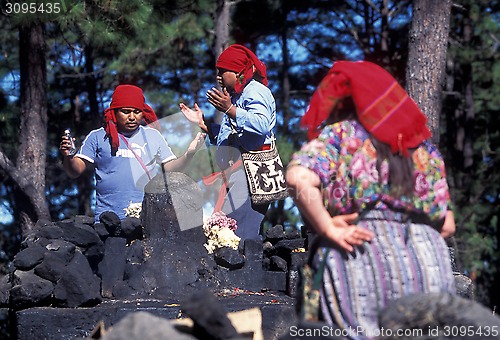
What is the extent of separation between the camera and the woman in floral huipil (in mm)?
3314

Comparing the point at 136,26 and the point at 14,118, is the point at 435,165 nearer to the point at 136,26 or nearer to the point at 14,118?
the point at 136,26

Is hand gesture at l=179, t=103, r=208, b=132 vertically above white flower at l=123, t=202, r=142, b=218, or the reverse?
hand gesture at l=179, t=103, r=208, b=132

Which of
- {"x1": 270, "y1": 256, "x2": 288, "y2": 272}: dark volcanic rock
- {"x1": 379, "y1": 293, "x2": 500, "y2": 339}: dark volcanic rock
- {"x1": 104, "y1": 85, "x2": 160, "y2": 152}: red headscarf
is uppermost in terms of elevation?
{"x1": 104, "y1": 85, "x2": 160, "y2": 152}: red headscarf

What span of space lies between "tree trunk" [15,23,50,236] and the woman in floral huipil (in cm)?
640

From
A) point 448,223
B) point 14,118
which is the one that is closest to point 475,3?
point 14,118

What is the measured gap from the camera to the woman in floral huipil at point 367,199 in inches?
130

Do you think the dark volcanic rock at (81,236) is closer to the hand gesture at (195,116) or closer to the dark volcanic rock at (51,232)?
the dark volcanic rock at (51,232)

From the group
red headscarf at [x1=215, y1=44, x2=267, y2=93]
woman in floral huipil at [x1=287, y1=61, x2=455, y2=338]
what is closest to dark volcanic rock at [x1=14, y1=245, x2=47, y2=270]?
red headscarf at [x1=215, y1=44, x2=267, y2=93]

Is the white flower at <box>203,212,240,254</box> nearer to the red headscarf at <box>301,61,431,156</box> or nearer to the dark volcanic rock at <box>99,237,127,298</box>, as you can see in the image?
the dark volcanic rock at <box>99,237,127,298</box>

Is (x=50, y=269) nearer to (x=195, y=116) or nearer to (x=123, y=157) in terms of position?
(x=123, y=157)

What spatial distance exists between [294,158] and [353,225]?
0.36 metres

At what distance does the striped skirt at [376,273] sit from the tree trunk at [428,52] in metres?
4.90

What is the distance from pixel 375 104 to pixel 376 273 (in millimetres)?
687

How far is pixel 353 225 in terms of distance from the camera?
11.0 ft
